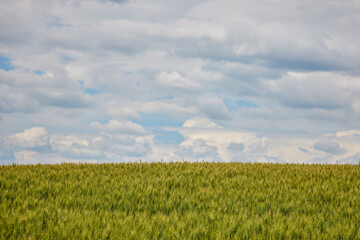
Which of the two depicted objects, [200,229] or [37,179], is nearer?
[200,229]

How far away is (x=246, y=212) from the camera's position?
824cm

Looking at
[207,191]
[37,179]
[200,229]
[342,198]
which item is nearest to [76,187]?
[37,179]

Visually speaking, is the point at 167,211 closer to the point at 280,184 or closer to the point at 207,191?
the point at 207,191

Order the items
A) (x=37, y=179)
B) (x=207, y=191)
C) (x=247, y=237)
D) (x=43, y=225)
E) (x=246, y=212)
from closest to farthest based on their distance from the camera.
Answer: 1. (x=247, y=237)
2. (x=43, y=225)
3. (x=246, y=212)
4. (x=207, y=191)
5. (x=37, y=179)

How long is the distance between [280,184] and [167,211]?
4.51m

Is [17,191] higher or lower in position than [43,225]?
higher

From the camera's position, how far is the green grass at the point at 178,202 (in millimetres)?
6824

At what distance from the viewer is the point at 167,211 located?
8578mm

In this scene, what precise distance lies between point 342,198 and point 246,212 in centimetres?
367

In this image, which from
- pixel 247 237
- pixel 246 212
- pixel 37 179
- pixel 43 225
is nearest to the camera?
pixel 247 237

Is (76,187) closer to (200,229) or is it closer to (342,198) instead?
(200,229)

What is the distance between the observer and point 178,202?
9.03 m

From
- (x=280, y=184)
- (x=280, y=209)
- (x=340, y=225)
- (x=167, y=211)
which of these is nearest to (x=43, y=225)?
(x=167, y=211)

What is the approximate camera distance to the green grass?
22.4 ft
